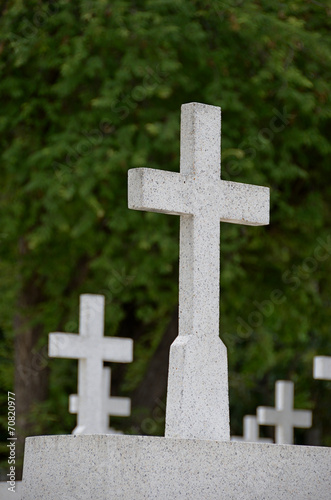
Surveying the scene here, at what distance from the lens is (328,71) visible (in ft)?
38.9

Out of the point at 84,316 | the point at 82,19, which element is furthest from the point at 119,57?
the point at 84,316

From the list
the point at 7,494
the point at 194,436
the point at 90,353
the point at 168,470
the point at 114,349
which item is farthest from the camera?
the point at 114,349

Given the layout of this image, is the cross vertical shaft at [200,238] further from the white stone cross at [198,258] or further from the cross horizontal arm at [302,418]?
the cross horizontal arm at [302,418]

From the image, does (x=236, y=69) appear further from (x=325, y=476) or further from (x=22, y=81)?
(x=325, y=476)

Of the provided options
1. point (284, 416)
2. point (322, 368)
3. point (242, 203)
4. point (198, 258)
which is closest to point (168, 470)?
point (198, 258)

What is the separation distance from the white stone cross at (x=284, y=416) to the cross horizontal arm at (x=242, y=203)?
8.69 meters

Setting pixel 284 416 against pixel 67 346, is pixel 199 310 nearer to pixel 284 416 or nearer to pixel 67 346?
pixel 67 346

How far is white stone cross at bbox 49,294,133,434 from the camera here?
10.3 m

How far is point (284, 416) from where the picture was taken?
14.8 m

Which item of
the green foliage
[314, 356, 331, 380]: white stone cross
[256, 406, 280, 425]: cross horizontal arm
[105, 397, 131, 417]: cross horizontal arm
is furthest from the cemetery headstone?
[256, 406, 280, 425]: cross horizontal arm

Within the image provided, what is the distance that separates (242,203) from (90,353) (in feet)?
15.1

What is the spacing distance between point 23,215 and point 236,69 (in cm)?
270

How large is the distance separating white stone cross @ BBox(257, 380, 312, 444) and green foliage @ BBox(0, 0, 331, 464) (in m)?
1.96

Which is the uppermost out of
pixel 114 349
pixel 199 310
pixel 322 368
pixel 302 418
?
pixel 199 310
